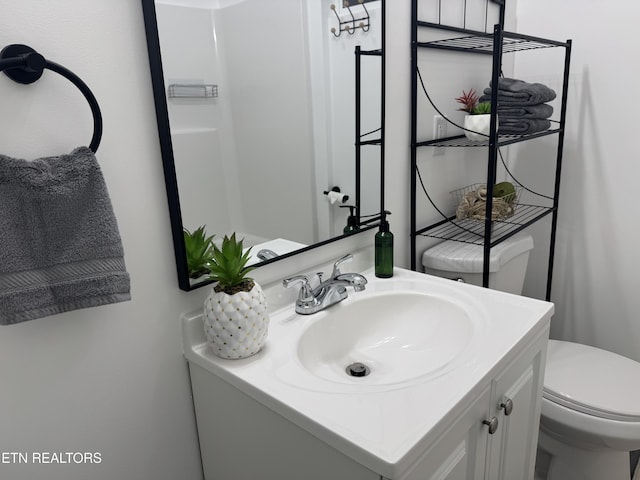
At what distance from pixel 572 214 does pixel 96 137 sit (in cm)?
187

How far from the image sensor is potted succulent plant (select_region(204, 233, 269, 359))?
953 millimetres

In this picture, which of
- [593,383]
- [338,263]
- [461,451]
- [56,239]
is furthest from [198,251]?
[593,383]

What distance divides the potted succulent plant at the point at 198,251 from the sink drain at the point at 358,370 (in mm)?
430

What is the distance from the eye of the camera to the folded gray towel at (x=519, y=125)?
1.57 metres

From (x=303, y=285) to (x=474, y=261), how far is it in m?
0.67

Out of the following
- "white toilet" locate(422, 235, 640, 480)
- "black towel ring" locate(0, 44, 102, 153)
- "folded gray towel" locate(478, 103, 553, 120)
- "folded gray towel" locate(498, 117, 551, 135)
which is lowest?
"white toilet" locate(422, 235, 640, 480)

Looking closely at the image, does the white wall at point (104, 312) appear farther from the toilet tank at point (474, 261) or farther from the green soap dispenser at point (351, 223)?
the toilet tank at point (474, 261)

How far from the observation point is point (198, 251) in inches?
40.7

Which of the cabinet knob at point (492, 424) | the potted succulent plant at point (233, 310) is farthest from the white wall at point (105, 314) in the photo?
the cabinet knob at point (492, 424)

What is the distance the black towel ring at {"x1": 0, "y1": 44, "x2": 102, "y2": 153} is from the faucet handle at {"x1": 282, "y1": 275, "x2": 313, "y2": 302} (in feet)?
1.91

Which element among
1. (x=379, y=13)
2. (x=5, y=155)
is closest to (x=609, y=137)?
(x=379, y=13)

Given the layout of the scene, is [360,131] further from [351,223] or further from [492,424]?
[492,424]

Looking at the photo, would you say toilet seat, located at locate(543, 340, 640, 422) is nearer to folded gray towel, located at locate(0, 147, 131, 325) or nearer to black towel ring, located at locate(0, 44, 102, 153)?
folded gray towel, located at locate(0, 147, 131, 325)

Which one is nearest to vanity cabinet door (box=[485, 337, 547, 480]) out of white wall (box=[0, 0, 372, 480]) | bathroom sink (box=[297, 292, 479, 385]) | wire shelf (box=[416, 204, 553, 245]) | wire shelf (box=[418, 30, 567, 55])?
bathroom sink (box=[297, 292, 479, 385])
